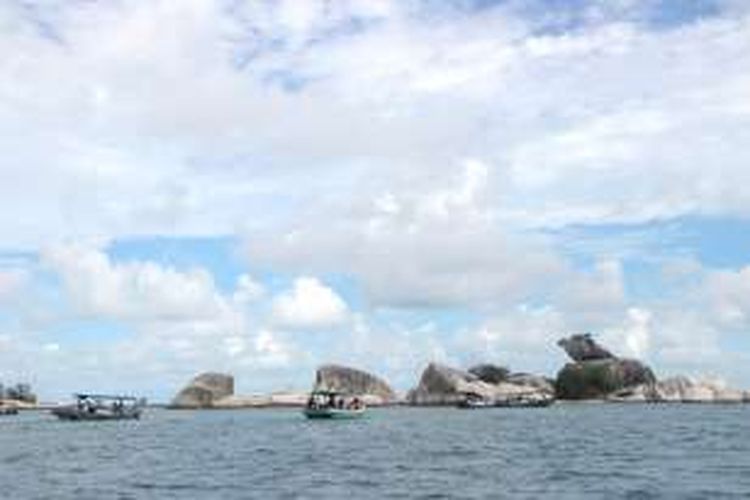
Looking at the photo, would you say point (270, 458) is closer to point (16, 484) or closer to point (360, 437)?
point (16, 484)

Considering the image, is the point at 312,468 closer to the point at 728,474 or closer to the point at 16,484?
the point at 16,484

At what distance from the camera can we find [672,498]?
73.6m

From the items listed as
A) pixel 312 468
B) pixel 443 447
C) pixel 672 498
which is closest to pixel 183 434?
pixel 443 447

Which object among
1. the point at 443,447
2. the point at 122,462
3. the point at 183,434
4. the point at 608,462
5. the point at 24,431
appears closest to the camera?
the point at 608,462

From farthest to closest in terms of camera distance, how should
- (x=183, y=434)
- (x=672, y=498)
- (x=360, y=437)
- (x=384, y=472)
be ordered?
(x=183, y=434)
(x=360, y=437)
(x=384, y=472)
(x=672, y=498)

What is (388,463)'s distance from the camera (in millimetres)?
A: 101938

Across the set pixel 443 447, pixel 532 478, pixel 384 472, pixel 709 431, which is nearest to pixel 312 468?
pixel 384 472

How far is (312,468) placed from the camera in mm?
98312

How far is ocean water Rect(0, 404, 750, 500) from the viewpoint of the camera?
8006cm

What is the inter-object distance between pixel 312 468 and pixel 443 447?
2642 centimetres

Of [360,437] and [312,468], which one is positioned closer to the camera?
[312,468]

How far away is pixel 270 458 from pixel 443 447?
1855 centimetres

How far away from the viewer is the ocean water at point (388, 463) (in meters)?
80.1

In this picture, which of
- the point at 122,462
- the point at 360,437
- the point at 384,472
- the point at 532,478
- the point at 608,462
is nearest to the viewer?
the point at 532,478
